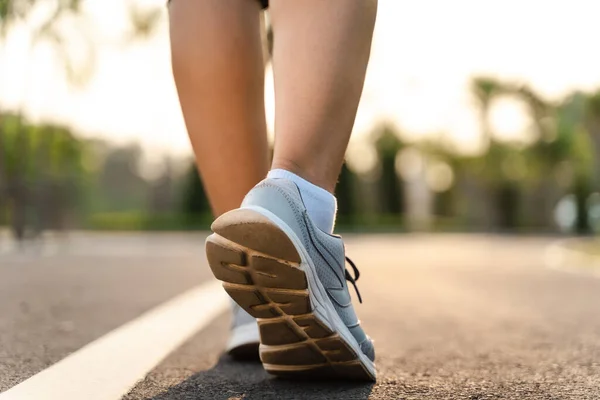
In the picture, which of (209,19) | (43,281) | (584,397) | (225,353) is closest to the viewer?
(584,397)

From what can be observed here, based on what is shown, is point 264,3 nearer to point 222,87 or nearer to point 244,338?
point 222,87

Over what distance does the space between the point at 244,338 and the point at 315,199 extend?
0.47m

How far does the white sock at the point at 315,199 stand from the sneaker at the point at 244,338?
1.28 ft

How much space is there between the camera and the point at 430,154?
42.0 metres

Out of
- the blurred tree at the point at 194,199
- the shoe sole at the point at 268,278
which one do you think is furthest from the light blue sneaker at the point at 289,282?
the blurred tree at the point at 194,199

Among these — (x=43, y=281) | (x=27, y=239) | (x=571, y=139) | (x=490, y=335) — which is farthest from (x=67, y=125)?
(x=571, y=139)

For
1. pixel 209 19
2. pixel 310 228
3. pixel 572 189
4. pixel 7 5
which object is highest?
pixel 7 5

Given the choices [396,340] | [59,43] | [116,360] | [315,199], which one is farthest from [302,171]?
[59,43]

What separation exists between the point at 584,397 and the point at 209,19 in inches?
36.1

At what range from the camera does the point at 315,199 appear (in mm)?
1428

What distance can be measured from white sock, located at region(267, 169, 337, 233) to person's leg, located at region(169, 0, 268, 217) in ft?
0.76

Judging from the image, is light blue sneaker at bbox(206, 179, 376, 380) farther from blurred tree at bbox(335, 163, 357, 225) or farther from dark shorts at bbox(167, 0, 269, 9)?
blurred tree at bbox(335, 163, 357, 225)

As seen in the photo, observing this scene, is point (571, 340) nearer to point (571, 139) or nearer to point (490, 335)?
point (490, 335)

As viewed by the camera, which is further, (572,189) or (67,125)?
(572,189)
